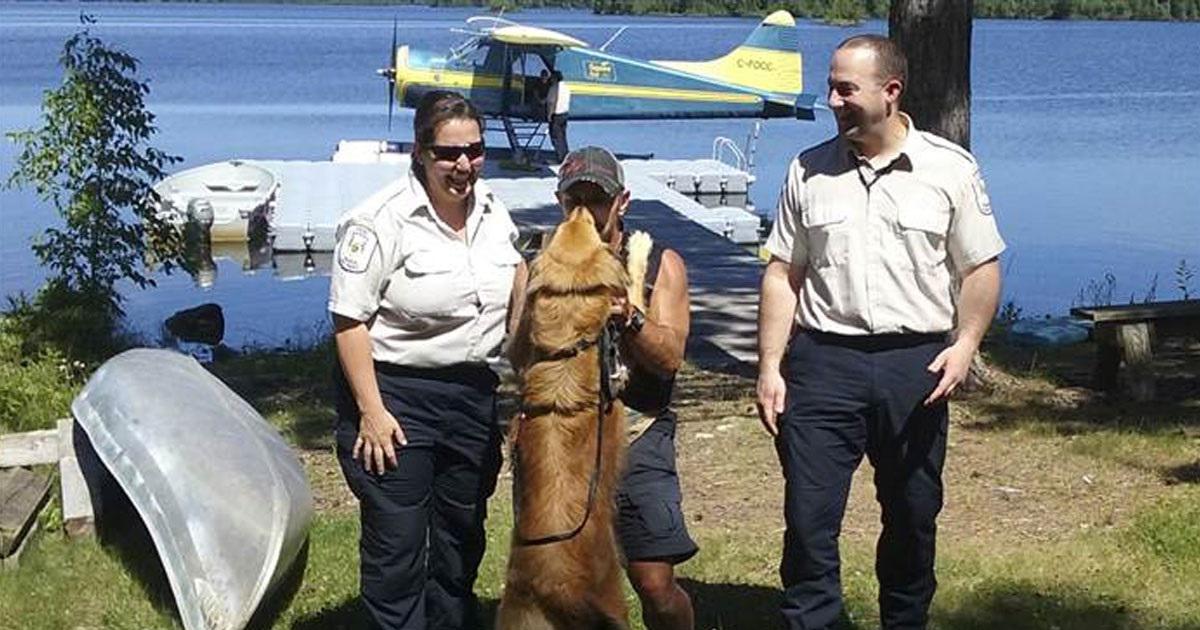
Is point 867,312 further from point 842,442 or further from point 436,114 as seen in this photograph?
point 436,114

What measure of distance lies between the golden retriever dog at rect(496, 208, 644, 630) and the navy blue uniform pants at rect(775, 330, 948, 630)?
2.01 feet

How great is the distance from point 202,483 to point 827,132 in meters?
32.3

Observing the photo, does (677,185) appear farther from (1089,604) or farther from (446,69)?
(1089,604)

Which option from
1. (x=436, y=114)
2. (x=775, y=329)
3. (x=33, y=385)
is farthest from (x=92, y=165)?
(x=775, y=329)

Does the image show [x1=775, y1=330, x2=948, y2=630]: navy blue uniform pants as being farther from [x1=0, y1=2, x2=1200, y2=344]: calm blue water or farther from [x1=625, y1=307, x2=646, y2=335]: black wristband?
[x1=0, y1=2, x2=1200, y2=344]: calm blue water

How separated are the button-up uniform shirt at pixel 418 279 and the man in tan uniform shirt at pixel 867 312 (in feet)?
2.48

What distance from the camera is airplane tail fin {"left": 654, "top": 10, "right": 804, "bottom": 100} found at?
36938 millimetres

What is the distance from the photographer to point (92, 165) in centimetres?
1057

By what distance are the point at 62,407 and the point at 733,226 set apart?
11.9 m

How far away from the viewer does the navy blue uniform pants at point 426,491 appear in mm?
4164

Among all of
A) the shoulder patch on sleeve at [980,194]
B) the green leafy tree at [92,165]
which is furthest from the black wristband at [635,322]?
the green leafy tree at [92,165]

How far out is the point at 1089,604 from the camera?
5.29 meters

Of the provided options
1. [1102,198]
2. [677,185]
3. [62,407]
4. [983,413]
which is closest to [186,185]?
[677,185]

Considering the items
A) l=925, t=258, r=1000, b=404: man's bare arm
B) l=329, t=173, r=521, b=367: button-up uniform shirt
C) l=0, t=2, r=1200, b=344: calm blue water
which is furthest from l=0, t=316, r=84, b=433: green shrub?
l=925, t=258, r=1000, b=404: man's bare arm
